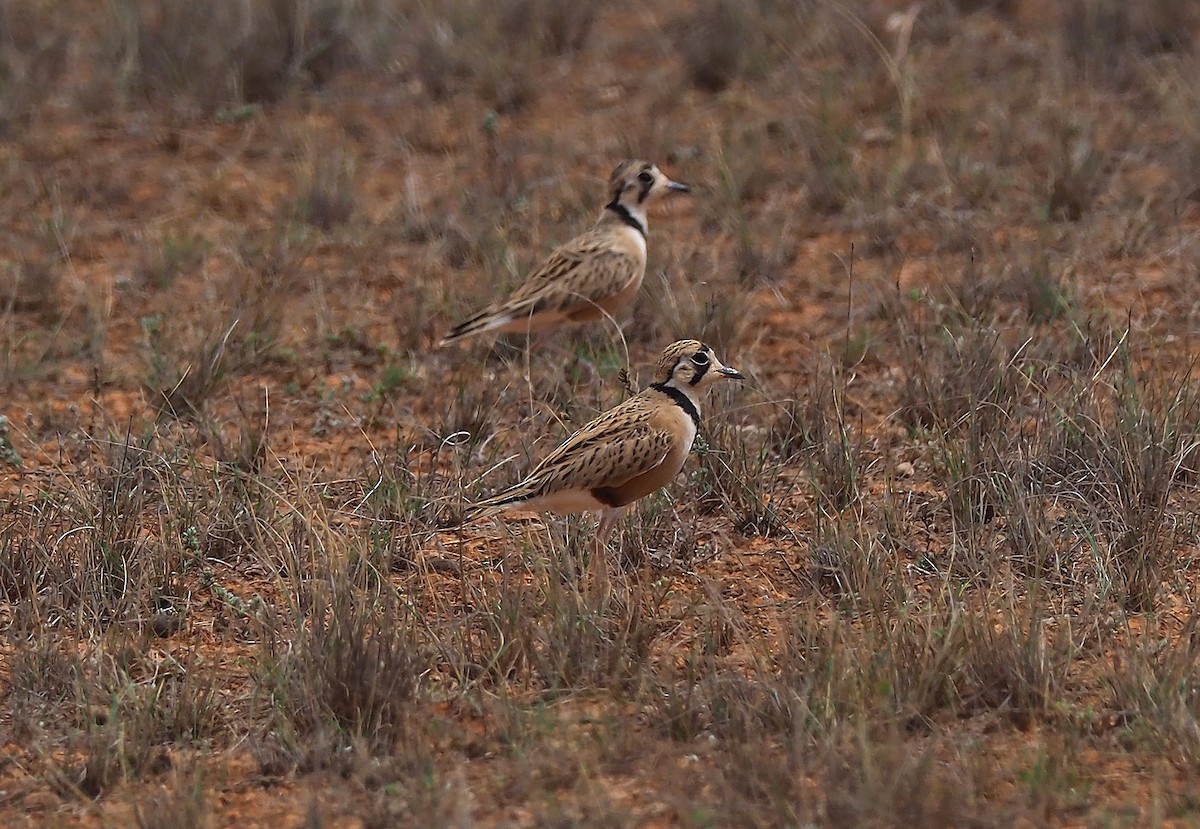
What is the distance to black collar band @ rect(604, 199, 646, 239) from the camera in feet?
24.6

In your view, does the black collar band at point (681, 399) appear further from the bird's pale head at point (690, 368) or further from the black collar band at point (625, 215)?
the black collar band at point (625, 215)

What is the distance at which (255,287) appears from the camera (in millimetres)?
7742

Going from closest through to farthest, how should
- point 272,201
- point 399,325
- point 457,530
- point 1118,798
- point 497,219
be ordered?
point 1118,798 < point 457,530 < point 399,325 < point 497,219 < point 272,201

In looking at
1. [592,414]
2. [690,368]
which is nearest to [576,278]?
[592,414]

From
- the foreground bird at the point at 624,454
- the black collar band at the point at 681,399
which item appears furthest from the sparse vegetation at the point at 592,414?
the black collar band at the point at 681,399

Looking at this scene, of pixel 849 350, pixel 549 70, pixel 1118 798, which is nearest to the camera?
pixel 1118 798

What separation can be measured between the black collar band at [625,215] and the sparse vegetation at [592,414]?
0.25 meters

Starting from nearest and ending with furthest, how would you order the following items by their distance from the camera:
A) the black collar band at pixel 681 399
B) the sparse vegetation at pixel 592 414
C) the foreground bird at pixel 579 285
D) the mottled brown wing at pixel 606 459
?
1. the sparse vegetation at pixel 592 414
2. the mottled brown wing at pixel 606 459
3. the black collar band at pixel 681 399
4. the foreground bird at pixel 579 285

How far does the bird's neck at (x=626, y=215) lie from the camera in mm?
7492

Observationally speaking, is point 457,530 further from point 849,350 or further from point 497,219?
point 497,219

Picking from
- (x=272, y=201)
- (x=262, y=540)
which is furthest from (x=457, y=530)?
(x=272, y=201)

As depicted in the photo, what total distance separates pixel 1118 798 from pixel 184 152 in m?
6.94

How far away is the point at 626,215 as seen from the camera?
752 cm

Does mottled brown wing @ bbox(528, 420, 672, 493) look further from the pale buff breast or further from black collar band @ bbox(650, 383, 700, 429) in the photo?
black collar band @ bbox(650, 383, 700, 429)
